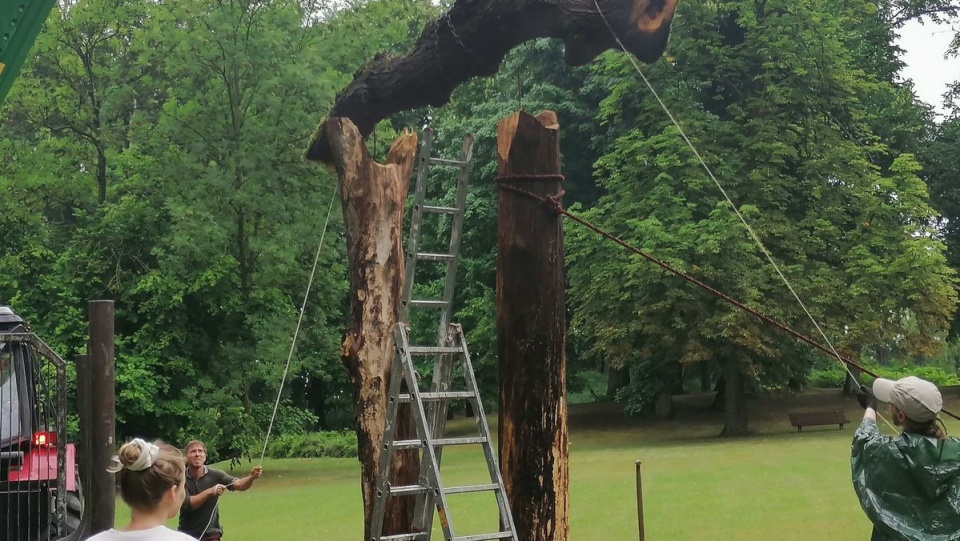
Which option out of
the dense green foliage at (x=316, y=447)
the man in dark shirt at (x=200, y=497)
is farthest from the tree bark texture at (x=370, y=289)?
the dense green foliage at (x=316, y=447)

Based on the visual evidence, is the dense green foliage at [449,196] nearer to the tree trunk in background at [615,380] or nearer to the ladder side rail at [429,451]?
the tree trunk in background at [615,380]

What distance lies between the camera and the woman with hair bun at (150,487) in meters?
2.96

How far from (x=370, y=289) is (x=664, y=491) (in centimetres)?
1242

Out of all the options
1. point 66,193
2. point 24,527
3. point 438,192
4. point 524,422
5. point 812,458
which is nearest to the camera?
point 524,422

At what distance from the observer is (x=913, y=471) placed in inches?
180

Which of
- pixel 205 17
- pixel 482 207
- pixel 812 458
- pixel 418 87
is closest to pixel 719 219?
pixel 482 207

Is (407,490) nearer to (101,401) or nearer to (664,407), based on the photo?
(101,401)

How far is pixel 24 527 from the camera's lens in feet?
24.3

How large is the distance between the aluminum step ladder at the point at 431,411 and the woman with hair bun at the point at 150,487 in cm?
285

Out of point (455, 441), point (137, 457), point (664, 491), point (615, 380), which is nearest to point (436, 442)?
point (455, 441)

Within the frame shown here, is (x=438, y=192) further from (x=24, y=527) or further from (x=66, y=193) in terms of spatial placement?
(x=24, y=527)

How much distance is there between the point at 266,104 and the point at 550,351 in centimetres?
2081

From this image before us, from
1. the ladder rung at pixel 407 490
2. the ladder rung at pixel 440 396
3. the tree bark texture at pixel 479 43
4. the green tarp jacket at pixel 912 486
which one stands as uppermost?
the tree bark texture at pixel 479 43

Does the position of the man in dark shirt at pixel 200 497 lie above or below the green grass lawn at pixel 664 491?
above
